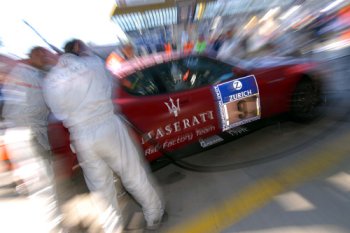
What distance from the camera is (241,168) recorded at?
144 inches

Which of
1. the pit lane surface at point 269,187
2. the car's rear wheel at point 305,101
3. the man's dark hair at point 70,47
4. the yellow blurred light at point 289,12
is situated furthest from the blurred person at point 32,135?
the yellow blurred light at point 289,12

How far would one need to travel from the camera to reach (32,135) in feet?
9.29

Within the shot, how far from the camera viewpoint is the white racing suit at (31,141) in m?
2.78

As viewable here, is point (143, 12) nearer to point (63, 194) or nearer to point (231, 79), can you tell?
point (231, 79)

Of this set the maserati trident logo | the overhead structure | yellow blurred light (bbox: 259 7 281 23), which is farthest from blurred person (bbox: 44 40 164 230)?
yellow blurred light (bbox: 259 7 281 23)

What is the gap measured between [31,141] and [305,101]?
332 cm

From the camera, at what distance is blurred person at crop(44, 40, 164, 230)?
244cm

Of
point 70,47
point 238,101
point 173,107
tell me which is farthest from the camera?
point 238,101

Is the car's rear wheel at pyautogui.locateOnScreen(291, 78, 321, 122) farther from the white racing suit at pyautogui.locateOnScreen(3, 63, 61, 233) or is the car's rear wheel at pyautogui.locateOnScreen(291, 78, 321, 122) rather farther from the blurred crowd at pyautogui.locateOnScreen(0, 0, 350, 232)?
the white racing suit at pyautogui.locateOnScreen(3, 63, 61, 233)

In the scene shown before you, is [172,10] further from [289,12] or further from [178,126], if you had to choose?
[178,126]

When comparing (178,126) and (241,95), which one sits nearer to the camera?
(178,126)

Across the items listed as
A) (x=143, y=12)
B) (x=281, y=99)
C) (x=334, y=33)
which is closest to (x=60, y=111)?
(x=281, y=99)

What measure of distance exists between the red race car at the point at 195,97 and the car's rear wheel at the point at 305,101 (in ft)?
0.05

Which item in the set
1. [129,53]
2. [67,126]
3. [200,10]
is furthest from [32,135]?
[200,10]
